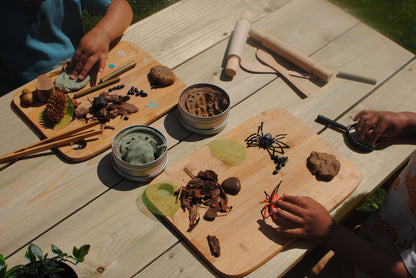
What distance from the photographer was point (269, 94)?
180cm

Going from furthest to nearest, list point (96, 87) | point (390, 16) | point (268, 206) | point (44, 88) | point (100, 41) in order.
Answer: point (390, 16), point (100, 41), point (96, 87), point (44, 88), point (268, 206)

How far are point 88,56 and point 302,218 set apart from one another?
1.22 metres

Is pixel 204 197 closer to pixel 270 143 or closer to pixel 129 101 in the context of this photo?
pixel 270 143

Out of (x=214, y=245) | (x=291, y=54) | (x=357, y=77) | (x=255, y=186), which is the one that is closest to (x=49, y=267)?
(x=214, y=245)

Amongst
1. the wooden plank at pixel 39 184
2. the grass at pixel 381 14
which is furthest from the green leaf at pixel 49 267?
the grass at pixel 381 14

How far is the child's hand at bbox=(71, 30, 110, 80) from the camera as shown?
176cm

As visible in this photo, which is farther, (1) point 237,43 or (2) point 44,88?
(1) point 237,43

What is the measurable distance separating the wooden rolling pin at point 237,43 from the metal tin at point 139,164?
55 cm

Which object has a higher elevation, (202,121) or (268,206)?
(202,121)

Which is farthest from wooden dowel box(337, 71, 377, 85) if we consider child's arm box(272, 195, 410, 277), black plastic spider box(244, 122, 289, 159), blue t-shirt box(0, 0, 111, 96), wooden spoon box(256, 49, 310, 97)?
blue t-shirt box(0, 0, 111, 96)

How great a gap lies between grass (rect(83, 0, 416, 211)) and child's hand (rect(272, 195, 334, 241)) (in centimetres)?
241

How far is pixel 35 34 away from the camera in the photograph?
2010 millimetres

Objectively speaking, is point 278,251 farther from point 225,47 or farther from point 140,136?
point 225,47

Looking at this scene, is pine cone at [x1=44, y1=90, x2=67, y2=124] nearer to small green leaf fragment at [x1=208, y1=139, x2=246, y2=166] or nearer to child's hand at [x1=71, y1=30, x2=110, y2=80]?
child's hand at [x1=71, y1=30, x2=110, y2=80]
